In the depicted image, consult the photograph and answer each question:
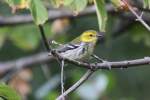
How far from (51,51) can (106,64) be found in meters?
0.34

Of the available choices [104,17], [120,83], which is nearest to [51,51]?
[104,17]

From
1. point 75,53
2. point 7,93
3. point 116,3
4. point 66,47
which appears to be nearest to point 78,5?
point 116,3

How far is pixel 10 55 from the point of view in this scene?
8.77m

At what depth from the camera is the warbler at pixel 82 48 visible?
351 cm

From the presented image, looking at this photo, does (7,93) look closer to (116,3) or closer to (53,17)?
(116,3)

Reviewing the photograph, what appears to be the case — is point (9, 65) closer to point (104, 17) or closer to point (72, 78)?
point (72, 78)

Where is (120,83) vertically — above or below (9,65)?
below

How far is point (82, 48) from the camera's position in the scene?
367cm

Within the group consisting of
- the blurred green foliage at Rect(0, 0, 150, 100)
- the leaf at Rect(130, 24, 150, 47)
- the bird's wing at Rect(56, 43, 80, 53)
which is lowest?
the blurred green foliage at Rect(0, 0, 150, 100)

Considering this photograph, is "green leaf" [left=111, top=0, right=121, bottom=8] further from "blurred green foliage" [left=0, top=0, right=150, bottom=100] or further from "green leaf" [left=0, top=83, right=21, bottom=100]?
"blurred green foliage" [left=0, top=0, right=150, bottom=100]

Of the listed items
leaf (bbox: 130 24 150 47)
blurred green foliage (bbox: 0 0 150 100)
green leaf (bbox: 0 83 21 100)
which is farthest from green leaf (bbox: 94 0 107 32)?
leaf (bbox: 130 24 150 47)

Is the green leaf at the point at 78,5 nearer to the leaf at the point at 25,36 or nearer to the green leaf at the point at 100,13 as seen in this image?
the green leaf at the point at 100,13

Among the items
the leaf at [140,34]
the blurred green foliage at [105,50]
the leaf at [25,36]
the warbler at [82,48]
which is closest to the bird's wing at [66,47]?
the warbler at [82,48]

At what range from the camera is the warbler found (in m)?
3.51
